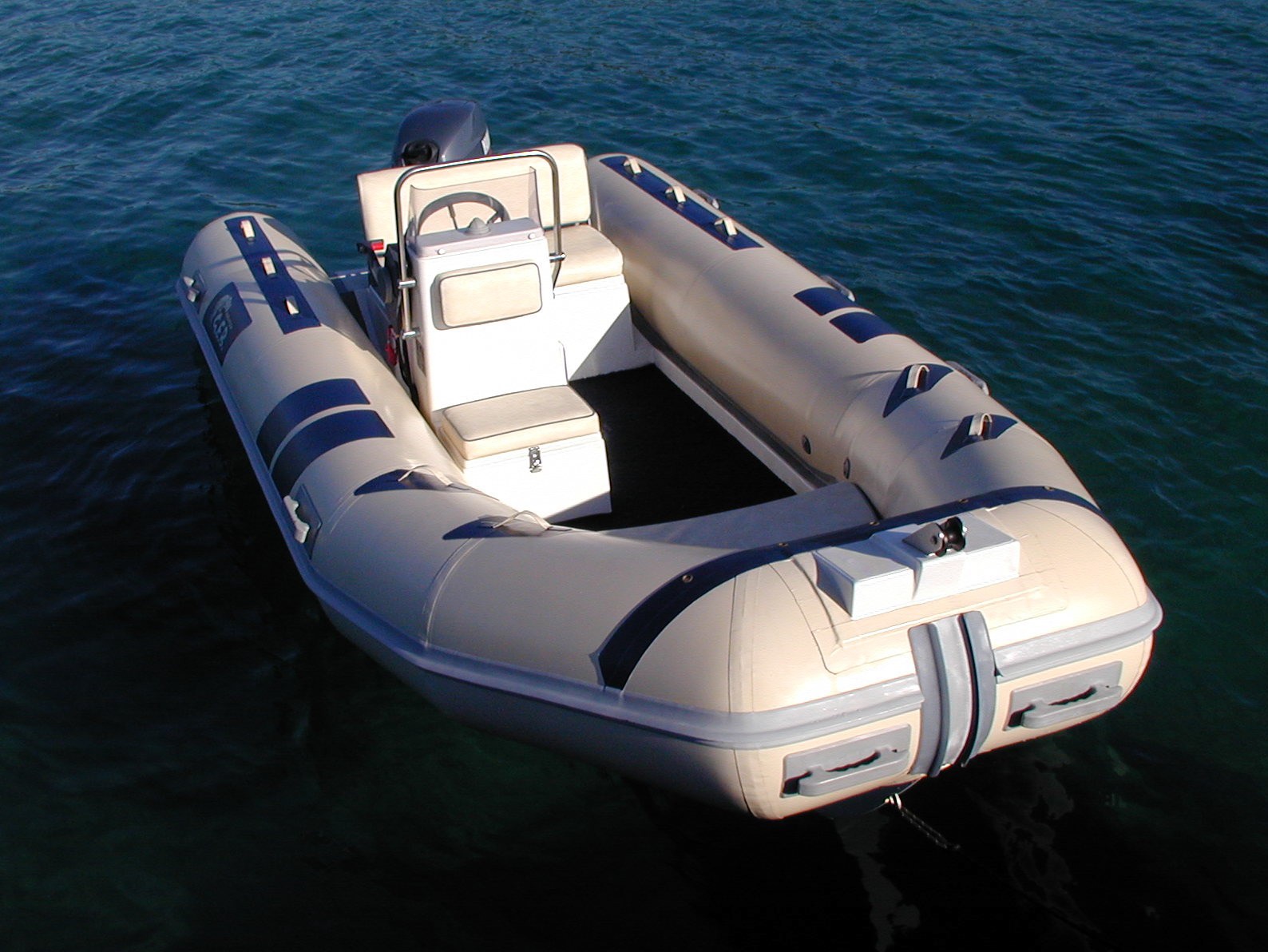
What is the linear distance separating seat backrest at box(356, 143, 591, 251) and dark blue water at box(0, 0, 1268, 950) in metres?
1.56

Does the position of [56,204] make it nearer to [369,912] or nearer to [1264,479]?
[369,912]

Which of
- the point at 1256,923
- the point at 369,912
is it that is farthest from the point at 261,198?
the point at 1256,923

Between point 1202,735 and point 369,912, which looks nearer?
point 369,912

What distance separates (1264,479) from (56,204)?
8737 mm

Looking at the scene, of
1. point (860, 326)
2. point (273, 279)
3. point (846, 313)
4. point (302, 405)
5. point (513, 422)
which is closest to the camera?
point (302, 405)

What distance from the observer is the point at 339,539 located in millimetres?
4074

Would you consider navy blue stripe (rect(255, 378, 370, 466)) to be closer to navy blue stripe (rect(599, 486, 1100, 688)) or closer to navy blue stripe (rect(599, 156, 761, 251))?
navy blue stripe (rect(599, 486, 1100, 688))

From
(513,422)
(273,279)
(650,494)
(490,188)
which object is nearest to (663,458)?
(650,494)

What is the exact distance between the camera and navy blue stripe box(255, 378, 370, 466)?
463 centimetres

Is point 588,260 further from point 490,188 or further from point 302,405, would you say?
point 302,405

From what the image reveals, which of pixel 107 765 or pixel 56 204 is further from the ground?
pixel 56 204

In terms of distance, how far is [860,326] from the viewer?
16.4ft

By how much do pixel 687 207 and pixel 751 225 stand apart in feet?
8.50

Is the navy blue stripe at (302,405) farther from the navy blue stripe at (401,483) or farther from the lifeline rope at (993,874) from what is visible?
the lifeline rope at (993,874)
